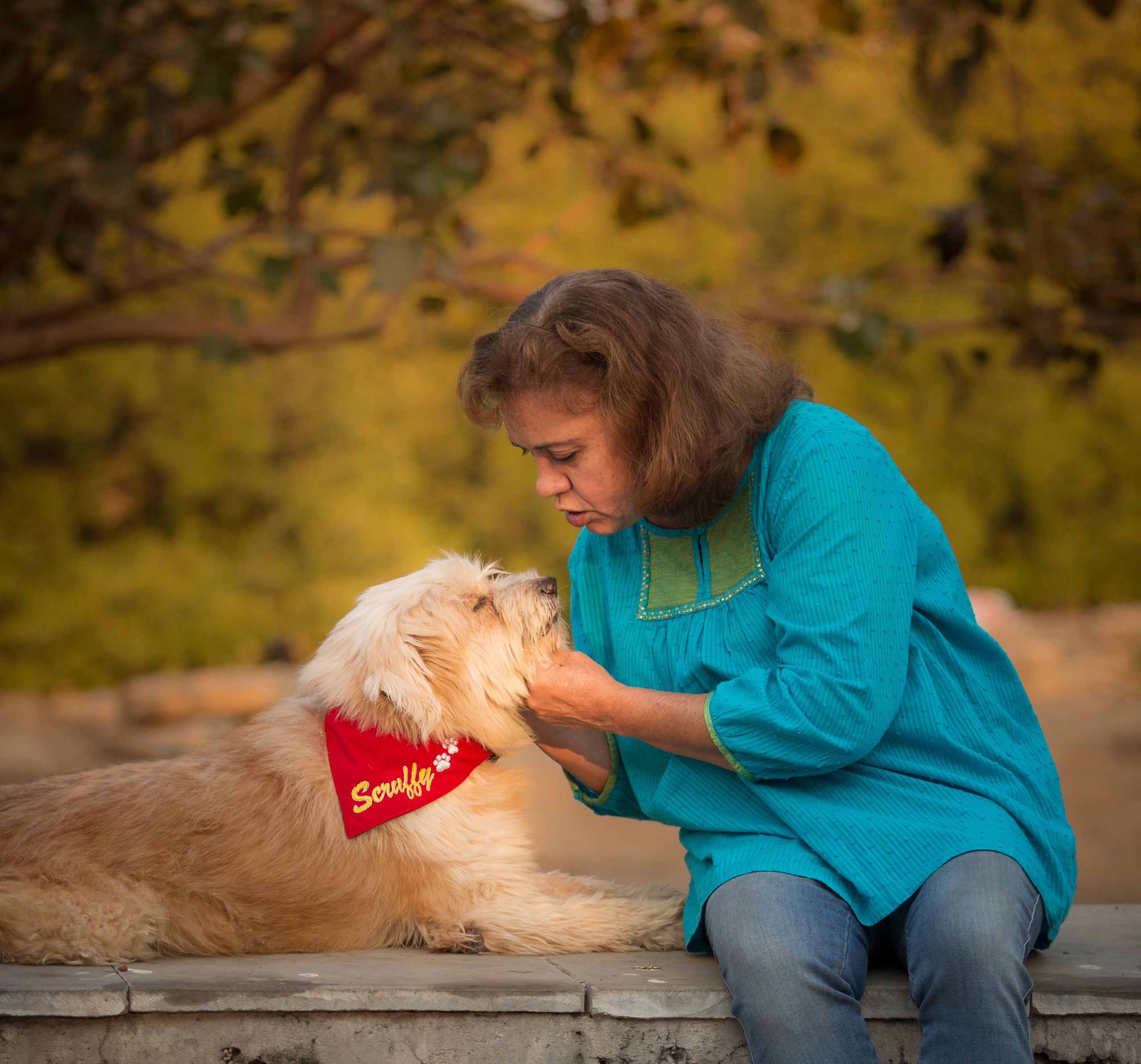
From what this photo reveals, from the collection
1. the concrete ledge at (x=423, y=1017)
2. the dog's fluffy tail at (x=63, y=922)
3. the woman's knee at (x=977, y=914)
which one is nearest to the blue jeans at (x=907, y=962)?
the woman's knee at (x=977, y=914)

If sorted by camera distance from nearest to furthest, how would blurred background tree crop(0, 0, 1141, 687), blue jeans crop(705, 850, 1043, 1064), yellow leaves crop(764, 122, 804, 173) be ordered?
blue jeans crop(705, 850, 1043, 1064) < yellow leaves crop(764, 122, 804, 173) < blurred background tree crop(0, 0, 1141, 687)

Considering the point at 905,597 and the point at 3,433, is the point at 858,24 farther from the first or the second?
the point at 3,433

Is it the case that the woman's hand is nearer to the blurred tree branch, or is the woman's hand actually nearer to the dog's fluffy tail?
the dog's fluffy tail

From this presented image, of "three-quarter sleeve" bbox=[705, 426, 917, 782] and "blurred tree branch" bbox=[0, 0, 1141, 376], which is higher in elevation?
"blurred tree branch" bbox=[0, 0, 1141, 376]

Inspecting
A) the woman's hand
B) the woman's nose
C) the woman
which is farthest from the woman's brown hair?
the woman's hand

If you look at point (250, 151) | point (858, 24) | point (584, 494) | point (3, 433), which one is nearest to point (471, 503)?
point (3, 433)

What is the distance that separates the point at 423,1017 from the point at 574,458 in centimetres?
109

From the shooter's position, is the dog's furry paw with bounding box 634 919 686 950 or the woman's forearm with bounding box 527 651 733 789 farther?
the dog's furry paw with bounding box 634 919 686 950

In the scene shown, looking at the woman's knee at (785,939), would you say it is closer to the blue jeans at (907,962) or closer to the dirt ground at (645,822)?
the blue jeans at (907,962)

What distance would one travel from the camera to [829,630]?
2.08 m

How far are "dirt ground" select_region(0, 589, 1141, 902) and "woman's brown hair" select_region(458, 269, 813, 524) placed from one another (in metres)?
3.47

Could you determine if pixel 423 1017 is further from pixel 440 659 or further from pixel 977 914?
pixel 977 914

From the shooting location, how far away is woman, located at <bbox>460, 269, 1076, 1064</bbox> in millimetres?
1986

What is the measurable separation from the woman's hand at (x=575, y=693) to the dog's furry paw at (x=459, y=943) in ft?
1.63
